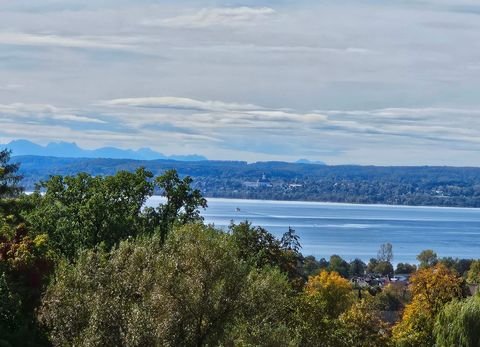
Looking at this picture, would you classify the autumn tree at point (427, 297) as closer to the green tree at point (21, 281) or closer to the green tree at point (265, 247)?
the green tree at point (265, 247)

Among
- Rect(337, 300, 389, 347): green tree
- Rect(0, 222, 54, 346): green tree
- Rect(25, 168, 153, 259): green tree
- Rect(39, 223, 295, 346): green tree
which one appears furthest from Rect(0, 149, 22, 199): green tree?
Rect(39, 223, 295, 346): green tree

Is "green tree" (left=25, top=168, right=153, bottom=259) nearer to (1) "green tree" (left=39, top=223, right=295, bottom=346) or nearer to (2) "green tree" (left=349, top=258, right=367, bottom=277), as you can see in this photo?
(1) "green tree" (left=39, top=223, right=295, bottom=346)

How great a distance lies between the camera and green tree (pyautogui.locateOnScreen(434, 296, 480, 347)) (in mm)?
30219

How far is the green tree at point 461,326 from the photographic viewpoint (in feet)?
99.1

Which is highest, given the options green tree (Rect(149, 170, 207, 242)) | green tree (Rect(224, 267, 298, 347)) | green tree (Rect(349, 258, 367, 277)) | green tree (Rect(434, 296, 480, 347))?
green tree (Rect(149, 170, 207, 242))

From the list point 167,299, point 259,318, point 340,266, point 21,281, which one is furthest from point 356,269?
point 167,299

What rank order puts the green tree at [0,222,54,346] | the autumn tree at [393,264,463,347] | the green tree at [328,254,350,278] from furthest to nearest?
the green tree at [328,254,350,278], the autumn tree at [393,264,463,347], the green tree at [0,222,54,346]

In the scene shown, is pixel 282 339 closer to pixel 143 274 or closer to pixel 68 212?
pixel 143 274

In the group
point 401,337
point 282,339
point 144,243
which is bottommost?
point 401,337

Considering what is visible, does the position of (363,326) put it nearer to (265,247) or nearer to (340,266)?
Result: (265,247)

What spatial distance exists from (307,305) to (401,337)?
934cm

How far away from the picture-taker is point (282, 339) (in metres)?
21.0

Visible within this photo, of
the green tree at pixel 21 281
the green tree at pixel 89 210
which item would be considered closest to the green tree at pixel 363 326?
the green tree at pixel 89 210

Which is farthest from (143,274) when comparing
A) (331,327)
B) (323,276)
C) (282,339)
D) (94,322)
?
(323,276)
